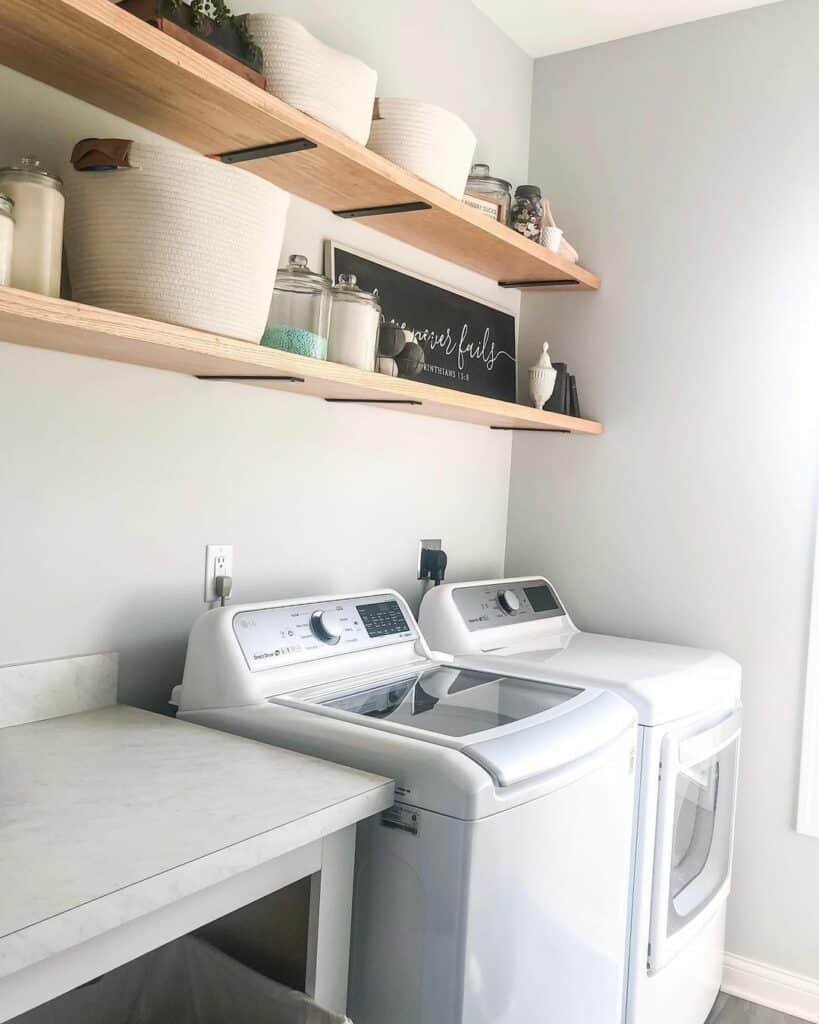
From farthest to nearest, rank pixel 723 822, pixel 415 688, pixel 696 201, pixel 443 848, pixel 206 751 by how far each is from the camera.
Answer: pixel 696 201
pixel 723 822
pixel 415 688
pixel 206 751
pixel 443 848

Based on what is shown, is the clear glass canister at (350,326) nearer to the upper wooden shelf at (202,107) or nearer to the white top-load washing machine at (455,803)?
the upper wooden shelf at (202,107)

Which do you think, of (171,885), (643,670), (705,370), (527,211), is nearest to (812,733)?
(643,670)

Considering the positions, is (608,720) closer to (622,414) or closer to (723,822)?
(723,822)

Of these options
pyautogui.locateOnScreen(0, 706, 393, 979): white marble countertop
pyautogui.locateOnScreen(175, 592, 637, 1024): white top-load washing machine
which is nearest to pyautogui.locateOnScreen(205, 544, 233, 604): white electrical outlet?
pyautogui.locateOnScreen(175, 592, 637, 1024): white top-load washing machine

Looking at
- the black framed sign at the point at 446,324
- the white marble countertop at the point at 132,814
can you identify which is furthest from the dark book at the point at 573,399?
the white marble countertop at the point at 132,814

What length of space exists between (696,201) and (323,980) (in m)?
2.20

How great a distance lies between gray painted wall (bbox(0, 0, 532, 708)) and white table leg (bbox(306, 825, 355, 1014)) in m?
0.62

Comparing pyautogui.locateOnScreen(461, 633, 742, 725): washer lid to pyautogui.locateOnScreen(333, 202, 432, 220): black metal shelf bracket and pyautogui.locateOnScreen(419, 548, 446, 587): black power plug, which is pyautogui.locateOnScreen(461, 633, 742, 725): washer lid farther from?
pyautogui.locateOnScreen(333, 202, 432, 220): black metal shelf bracket

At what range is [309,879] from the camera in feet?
4.27

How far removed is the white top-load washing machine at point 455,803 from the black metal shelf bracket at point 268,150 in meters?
0.84

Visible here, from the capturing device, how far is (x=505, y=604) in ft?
7.91

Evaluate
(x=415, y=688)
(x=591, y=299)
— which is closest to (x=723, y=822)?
(x=415, y=688)

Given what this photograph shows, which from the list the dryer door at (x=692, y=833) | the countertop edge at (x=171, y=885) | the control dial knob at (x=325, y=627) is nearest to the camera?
the countertop edge at (x=171, y=885)

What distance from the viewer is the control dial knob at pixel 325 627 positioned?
179cm
